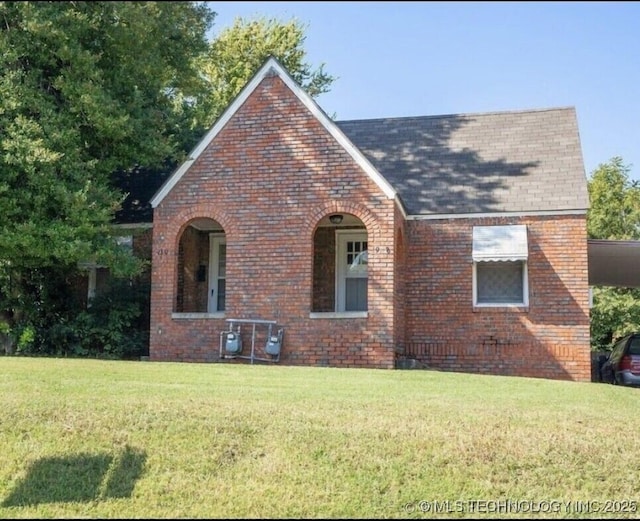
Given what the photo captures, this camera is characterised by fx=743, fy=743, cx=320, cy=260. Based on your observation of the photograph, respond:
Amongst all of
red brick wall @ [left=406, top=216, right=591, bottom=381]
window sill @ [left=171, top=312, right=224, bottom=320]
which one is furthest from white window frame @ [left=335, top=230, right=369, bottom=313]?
window sill @ [left=171, top=312, right=224, bottom=320]

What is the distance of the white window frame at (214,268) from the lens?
17.7 metres

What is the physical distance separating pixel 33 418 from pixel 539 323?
10626 millimetres

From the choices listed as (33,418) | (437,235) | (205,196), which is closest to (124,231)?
(205,196)

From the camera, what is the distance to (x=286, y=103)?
601 inches

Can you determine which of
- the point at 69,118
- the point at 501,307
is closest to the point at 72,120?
the point at 69,118

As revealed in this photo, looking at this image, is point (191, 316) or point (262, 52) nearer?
point (191, 316)

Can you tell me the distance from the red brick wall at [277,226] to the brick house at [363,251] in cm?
2

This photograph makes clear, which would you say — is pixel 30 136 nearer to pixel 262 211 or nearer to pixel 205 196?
pixel 205 196

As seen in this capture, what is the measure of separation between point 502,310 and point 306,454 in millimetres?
9274

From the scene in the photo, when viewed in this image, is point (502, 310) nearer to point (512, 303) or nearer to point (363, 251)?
point (512, 303)

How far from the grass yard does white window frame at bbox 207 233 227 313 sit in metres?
7.89

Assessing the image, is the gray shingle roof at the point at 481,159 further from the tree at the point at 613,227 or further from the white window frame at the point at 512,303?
the tree at the point at 613,227

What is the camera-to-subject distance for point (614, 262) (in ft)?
62.1

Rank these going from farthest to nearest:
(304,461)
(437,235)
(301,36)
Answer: (301,36) < (437,235) < (304,461)
